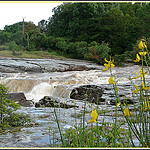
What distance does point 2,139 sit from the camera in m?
1.63

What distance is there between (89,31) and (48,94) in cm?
1248

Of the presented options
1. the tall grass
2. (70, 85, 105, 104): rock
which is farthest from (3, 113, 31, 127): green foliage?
(70, 85, 105, 104): rock

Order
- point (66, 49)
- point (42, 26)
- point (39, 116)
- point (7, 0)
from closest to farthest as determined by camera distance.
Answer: point (7, 0) < point (39, 116) < point (66, 49) < point (42, 26)

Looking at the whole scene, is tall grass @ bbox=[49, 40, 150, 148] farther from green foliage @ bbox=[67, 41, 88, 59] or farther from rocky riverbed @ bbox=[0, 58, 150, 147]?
green foliage @ bbox=[67, 41, 88, 59]

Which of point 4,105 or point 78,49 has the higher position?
point 78,49

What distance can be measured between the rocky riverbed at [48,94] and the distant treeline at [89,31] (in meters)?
2.80

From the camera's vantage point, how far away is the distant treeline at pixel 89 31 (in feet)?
45.4

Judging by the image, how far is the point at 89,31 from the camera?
17.2 metres

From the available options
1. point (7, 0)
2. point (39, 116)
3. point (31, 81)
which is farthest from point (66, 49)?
point (7, 0)

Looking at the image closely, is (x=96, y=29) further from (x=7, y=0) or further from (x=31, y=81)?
(x=7, y=0)

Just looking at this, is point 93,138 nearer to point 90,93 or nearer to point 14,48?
point 90,93

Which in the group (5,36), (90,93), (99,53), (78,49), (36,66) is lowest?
(90,93)

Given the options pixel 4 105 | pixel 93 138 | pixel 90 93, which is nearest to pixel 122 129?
pixel 93 138

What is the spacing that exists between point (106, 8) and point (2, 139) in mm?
17496
